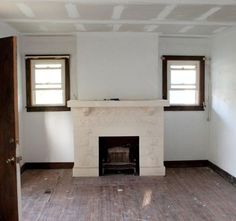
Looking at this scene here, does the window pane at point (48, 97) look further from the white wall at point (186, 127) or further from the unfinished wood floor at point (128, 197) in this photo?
the white wall at point (186, 127)

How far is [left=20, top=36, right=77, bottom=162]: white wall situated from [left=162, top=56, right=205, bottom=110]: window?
180 cm

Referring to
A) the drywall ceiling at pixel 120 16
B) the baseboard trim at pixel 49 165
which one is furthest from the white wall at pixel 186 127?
the baseboard trim at pixel 49 165

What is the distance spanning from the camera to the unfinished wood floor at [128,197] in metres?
3.97

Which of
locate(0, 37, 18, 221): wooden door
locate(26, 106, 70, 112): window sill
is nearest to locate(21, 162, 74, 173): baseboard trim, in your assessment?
locate(26, 106, 70, 112): window sill

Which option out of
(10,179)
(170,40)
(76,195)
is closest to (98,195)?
(76,195)

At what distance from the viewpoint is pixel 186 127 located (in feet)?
20.7

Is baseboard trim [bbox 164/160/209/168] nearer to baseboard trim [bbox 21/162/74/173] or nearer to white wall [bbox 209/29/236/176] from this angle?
white wall [bbox 209/29/236/176]

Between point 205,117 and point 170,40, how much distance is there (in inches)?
64.4

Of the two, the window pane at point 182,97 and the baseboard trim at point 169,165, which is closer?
the baseboard trim at point 169,165

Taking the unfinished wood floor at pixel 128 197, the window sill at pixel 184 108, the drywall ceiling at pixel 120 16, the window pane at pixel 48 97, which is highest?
the drywall ceiling at pixel 120 16

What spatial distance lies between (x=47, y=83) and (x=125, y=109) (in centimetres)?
159

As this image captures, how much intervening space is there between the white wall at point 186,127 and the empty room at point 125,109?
0.02m

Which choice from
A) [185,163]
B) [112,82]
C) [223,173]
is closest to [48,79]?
[112,82]

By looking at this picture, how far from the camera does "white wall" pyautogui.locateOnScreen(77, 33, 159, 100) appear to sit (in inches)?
228
